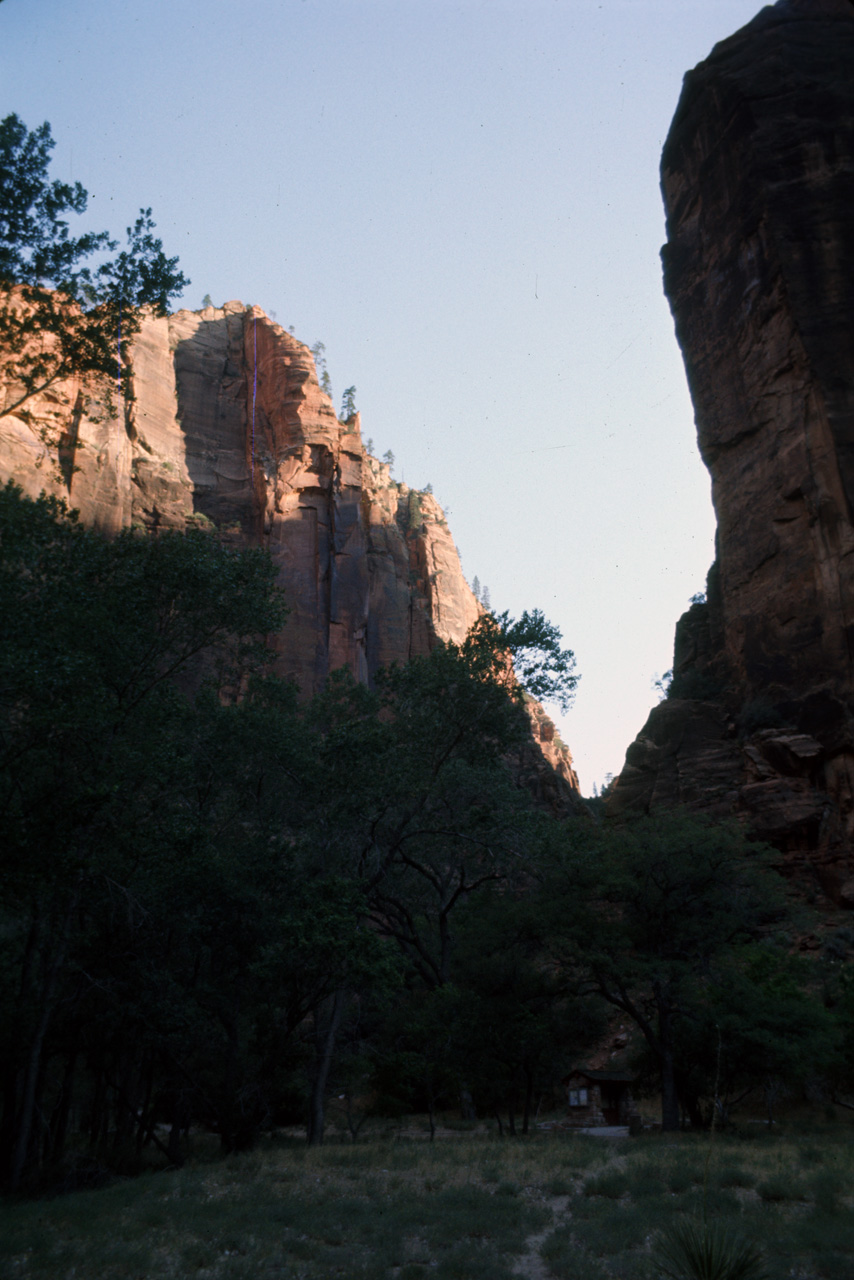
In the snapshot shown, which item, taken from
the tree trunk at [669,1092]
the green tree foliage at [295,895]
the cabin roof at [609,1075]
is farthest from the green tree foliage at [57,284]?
the cabin roof at [609,1075]

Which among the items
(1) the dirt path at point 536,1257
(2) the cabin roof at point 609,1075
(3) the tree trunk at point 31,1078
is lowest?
(2) the cabin roof at point 609,1075

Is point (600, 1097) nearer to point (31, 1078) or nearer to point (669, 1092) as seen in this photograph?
point (669, 1092)

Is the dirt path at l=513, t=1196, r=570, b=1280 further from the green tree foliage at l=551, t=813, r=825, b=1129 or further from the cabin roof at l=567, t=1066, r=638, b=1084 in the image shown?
the cabin roof at l=567, t=1066, r=638, b=1084

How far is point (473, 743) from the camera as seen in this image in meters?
24.2

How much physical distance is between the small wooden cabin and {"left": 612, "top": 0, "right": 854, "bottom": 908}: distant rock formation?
12789mm

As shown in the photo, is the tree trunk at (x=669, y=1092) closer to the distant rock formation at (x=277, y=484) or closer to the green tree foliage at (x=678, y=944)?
the green tree foliage at (x=678, y=944)

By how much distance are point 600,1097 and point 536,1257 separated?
24173 mm

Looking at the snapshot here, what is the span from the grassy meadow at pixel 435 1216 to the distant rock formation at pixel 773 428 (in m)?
24.6

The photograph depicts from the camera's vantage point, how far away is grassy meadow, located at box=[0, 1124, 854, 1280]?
32.2 feet

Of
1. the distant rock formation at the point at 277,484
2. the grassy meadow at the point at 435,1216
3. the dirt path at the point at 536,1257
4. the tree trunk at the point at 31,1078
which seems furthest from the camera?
the distant rock formation at the point at 277,484

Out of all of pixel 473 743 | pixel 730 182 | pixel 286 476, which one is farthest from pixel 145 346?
pixel 473 743

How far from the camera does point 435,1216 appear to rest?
12.2 m

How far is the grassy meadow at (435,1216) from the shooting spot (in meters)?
9.80

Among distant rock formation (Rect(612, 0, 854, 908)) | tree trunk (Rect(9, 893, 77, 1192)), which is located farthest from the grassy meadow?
distant rock formation (Rect(612, 0, 854, 908))
